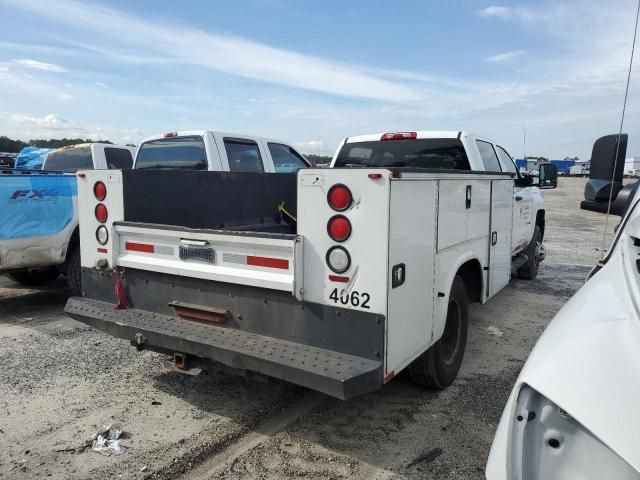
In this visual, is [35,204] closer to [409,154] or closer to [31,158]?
[409,154]

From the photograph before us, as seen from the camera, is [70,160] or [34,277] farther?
[70,160]

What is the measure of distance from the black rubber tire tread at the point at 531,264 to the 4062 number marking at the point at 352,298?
611 centimetres

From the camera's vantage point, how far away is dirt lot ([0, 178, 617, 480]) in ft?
10.2

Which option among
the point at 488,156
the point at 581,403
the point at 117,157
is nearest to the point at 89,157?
the point at 117,157

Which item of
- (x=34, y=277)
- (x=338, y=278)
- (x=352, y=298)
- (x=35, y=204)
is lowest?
(x=34, y=277)

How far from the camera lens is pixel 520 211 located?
22.8 feet

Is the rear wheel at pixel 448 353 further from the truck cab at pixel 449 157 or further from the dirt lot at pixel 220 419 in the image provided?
the truck cab at pixel 449 157

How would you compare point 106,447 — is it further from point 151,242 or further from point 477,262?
point 477,262

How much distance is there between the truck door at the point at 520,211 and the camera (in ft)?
22.0

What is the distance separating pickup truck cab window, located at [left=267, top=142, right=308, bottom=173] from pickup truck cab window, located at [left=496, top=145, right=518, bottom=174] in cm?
304

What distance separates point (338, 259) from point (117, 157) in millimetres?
9233

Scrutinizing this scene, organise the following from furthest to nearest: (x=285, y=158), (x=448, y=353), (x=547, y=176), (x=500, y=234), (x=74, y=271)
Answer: (x=285, y=158), (x=547, y=176), (x=74, y=271), (x=500, y=234), (x=448, y=353)

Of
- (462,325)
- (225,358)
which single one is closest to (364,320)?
(225,358)

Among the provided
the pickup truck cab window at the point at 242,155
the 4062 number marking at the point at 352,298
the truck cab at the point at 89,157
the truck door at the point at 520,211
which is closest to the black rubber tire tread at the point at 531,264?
the truck door at the point at 520,211
